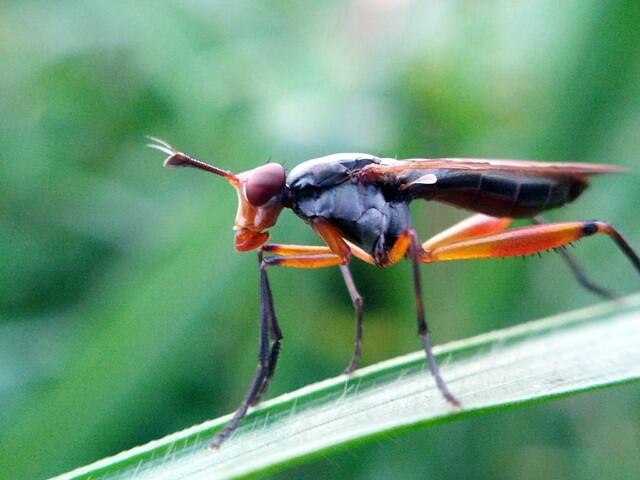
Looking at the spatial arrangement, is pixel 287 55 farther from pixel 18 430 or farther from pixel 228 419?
pixel 228 419

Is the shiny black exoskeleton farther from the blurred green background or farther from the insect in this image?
the blurred green background

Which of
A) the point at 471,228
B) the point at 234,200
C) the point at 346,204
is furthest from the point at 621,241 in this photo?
the point at 234,200

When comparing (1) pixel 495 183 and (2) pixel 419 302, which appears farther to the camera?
(1) pixel 495 183

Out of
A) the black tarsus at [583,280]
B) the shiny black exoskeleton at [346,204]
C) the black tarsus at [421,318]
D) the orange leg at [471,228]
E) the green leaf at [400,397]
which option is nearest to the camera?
the green leaf at [400,397]

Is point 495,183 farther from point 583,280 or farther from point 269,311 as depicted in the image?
point 269,311

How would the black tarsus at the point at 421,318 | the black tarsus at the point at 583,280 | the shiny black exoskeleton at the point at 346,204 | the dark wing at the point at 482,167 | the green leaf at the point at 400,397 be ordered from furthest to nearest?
the black tarsus at the point at 583,280 → the shiny black exoskeleton at the point at 346,204 → the dark wing at the point at 482,167 → the black tarsus at the point at 421,318 → the green leaf at the point at 400,397

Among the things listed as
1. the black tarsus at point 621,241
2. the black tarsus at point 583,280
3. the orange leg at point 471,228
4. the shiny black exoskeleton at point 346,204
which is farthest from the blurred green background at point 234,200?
the black tarsus at point 621,241

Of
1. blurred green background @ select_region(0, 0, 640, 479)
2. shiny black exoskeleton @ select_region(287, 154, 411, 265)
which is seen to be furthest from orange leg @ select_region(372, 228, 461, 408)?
blurred green background @ select_region(0, 0, 640, 479)

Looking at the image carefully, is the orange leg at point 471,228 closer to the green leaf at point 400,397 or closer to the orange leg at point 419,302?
the orange leg at point 419,302
